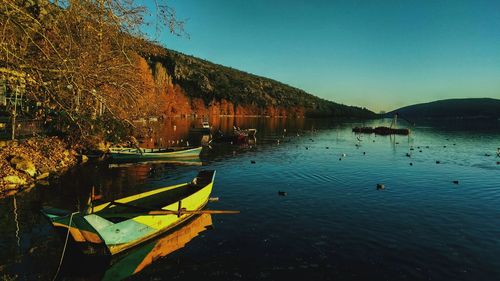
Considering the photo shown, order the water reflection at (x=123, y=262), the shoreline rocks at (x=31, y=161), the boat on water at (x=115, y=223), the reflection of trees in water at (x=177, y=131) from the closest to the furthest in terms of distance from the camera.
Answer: the water reflection at (x=123, y=262)
the boat on water at (x=115, y=223)
the shoreline rocks at (x=31, y=161)
the reflection of trees in water at (x=177, y=131)

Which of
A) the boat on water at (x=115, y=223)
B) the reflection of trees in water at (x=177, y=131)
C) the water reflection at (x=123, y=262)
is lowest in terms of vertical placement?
the water reflection at (x=123, y=262)

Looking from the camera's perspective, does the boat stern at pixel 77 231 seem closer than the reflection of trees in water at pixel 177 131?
Yes

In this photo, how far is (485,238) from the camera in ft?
57.1

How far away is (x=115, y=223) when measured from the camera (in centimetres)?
1432

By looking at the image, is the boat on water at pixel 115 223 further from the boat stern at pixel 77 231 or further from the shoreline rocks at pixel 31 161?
the shoreline rocks at pixel 31 161

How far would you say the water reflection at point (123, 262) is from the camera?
13144 mm

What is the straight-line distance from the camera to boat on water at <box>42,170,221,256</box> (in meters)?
13.3

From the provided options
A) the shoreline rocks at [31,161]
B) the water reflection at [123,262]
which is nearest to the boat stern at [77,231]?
the water reflection at [123,262]

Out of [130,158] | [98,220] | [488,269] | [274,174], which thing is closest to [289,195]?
[274,174]

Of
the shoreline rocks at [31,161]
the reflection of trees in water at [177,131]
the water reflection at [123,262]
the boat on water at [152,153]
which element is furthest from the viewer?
the reflection of trees in water at [177,131]

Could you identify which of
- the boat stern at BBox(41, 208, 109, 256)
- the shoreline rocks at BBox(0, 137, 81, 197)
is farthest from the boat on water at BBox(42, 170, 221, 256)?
the shoreline rocks at BBox(0, 137, 81, 197)

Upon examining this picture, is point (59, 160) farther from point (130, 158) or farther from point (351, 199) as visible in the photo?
point (351, 199)

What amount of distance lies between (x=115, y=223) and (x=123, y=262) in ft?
5.18

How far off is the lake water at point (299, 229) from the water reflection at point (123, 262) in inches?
2.7
